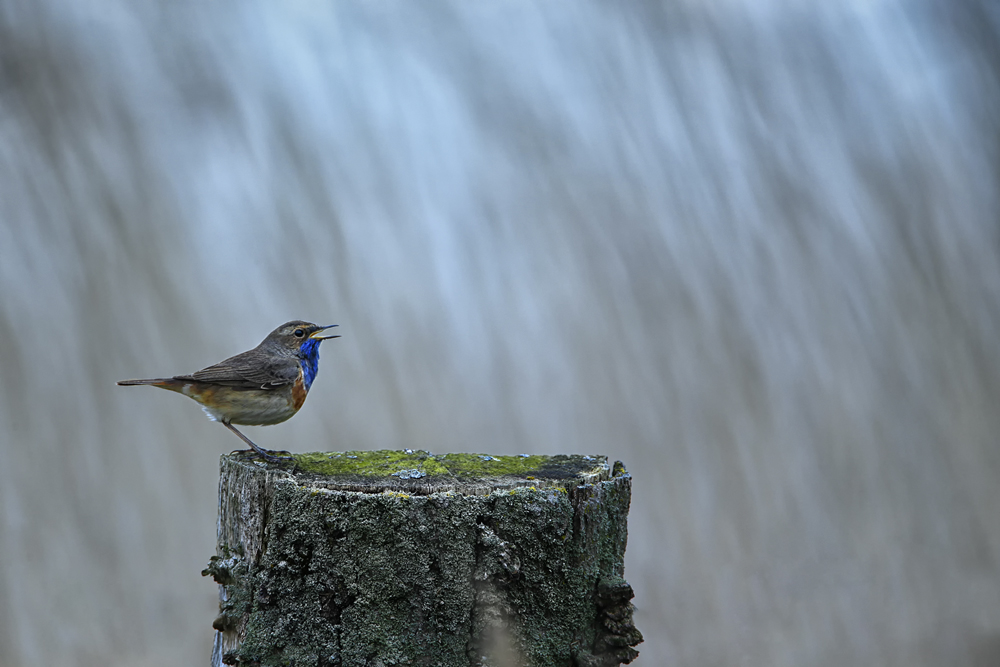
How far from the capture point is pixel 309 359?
10.5 ft

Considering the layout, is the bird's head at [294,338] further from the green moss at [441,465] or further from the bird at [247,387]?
the green moss at [441,465]

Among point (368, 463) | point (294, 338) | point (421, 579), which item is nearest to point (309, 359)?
point (294, 338)

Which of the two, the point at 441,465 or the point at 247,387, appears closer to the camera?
the point at 441,465

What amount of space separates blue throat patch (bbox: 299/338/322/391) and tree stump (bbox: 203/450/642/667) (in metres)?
1.11

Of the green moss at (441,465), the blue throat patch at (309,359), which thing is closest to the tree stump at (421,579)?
the green moss at (441,465)

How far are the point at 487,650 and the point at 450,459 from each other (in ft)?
2.23

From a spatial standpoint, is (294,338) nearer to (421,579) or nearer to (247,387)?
(247,387)

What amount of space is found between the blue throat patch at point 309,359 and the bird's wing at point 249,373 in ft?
0.52

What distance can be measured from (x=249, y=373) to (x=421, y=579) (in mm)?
1365

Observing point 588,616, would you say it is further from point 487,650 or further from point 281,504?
point 281,504

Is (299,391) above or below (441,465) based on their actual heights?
above

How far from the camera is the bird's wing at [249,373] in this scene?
2.85m

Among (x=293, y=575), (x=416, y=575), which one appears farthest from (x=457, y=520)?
(x=293, y=575)

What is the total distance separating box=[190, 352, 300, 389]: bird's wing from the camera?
2.85 meters
